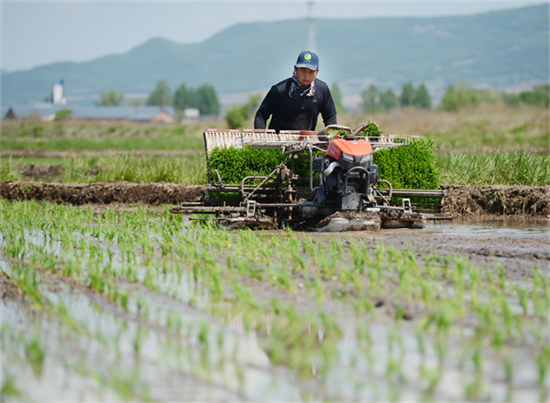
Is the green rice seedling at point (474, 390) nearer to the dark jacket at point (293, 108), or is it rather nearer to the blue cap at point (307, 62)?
the blue cap at point (307, 62)

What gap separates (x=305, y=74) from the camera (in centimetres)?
1048


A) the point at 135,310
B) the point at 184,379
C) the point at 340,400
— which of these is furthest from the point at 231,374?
the point at 135,310

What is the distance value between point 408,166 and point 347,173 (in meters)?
2.31

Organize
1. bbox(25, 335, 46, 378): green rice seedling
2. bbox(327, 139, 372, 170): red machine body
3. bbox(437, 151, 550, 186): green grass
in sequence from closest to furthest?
bbox(25, 335, 46, 378): green rice seedling < bbox(327, 139, 372, 170): red machine body < bbox(437, 151, 550, 186): green grass

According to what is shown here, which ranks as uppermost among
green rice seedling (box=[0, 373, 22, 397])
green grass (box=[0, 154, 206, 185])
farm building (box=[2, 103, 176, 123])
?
farm building (box=[2, 103, 176, 123])

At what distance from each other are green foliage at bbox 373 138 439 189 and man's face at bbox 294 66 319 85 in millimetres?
1462

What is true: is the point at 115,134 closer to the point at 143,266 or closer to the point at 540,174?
the point at 540,174

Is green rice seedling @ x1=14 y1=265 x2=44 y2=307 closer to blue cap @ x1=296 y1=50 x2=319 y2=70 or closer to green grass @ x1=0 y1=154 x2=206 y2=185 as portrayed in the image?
blue cap @ x1=296 y1=50 x2=319 y2=70

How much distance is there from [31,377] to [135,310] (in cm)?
135

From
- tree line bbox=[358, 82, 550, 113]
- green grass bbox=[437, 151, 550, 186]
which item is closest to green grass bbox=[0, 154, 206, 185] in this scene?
green grass bbox=[437, 151, 550, 186]

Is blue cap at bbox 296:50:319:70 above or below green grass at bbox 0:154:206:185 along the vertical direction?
above

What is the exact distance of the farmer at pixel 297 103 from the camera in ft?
35.0

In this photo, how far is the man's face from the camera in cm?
1041

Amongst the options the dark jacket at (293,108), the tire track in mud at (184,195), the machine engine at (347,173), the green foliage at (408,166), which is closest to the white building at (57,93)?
the tire track in mud at (184,195)
